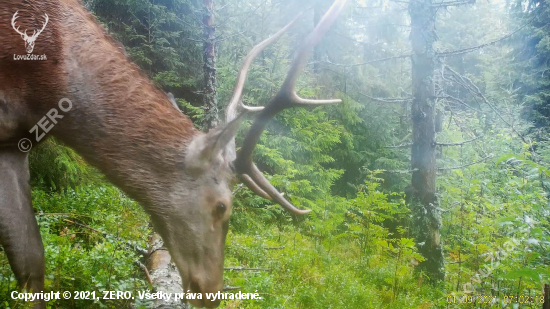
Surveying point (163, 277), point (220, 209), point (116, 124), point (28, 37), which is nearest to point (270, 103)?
point (220, 209)

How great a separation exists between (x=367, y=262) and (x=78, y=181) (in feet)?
12.8

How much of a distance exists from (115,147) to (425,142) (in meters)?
4.55

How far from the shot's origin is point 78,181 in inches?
187

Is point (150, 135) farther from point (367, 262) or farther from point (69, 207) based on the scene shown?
point (367, 262)

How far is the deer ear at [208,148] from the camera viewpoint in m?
2.18

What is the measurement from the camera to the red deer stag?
7.03ft

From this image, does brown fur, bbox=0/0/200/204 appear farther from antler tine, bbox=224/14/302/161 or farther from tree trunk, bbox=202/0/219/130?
tree trunk, bbox=202/0/219/130

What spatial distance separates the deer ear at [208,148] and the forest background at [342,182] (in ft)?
2.83

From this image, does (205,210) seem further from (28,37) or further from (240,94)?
(28,37)

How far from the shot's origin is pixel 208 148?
7.35 ft

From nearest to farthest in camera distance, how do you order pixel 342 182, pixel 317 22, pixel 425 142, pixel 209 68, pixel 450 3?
pixel 209 68 < pixel 450 3 < pixel 425 142 < pixel 317 22 < pixel 342 182

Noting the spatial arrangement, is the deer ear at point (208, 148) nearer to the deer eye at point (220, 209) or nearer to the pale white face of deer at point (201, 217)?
the pale white face of deer at point (201, 217)

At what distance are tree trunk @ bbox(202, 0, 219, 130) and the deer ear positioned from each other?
2.58 m

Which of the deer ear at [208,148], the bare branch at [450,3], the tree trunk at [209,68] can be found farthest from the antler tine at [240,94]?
the bare branch at [450,3]
